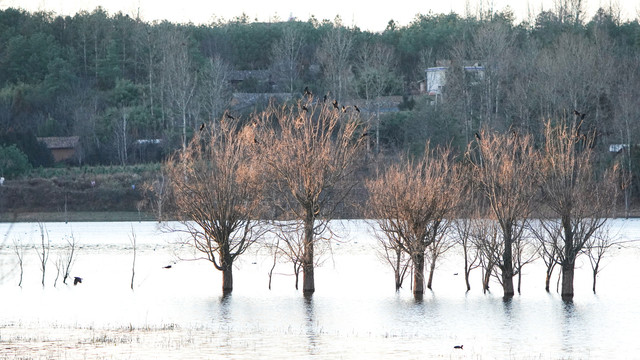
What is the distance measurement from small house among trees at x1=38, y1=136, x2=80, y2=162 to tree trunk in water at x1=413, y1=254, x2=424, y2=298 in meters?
47.2

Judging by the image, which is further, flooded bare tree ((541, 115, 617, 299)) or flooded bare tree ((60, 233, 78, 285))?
flooded bare tree ((60, 233, 78, 285))

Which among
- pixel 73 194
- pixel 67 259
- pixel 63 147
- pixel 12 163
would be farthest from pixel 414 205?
pixel 63 147

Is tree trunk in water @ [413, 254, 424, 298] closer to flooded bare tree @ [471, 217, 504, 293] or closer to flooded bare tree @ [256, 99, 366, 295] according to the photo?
flooded bare tree @ [471, 217, 504, 293]

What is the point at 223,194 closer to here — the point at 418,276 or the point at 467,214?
the point at 418,276

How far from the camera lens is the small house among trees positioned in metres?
73.3

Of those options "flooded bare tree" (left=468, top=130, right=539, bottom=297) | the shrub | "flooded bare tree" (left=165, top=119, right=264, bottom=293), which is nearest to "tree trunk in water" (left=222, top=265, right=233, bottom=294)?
"flooded bare tree" (left=165, top=119, right=264, bottom=293)

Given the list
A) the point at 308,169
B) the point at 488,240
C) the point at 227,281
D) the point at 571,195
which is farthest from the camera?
the point at 227,281

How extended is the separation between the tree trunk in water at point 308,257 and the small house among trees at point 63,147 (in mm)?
44954

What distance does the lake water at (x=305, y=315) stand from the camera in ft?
71.5

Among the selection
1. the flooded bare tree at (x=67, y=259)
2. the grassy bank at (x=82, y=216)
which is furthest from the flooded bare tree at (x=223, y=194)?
the grassy bank at (x=82, y=216)

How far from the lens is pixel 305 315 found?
27.5 meters

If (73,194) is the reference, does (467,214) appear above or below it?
above

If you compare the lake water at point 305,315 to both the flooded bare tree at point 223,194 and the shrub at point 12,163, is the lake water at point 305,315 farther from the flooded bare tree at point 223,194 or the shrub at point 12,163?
the shrub at point 12,163

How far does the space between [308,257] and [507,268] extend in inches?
241
